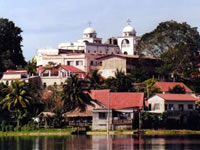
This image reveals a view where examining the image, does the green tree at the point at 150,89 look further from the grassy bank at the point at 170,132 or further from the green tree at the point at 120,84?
the grassy bank at the point at 170,132

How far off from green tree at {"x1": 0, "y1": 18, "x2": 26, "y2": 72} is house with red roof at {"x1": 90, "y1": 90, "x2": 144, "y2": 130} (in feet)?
70.6

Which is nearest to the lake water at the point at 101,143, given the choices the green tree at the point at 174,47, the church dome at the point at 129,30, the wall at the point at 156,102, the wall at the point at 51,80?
the wall at the point at 156,102

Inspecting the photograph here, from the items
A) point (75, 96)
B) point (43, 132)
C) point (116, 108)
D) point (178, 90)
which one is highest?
point (178, 90)

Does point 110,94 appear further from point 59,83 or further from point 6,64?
point 6,64

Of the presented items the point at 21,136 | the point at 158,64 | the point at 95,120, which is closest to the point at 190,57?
the point at 158,64

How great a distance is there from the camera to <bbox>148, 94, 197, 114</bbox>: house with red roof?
242 feet

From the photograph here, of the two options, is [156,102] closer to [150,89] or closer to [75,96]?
[150,89]

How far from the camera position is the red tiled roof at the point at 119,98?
72.8 metres

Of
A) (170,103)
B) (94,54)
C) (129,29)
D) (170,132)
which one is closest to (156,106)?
(170,103)

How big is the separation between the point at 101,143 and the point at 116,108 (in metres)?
13.4

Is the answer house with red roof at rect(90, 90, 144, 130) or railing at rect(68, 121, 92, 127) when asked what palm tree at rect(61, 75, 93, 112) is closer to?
house with red roof at rect(90, 90, 144, 130)

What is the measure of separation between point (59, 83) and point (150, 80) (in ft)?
36.3

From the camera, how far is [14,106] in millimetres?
72688

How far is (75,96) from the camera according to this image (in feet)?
238
